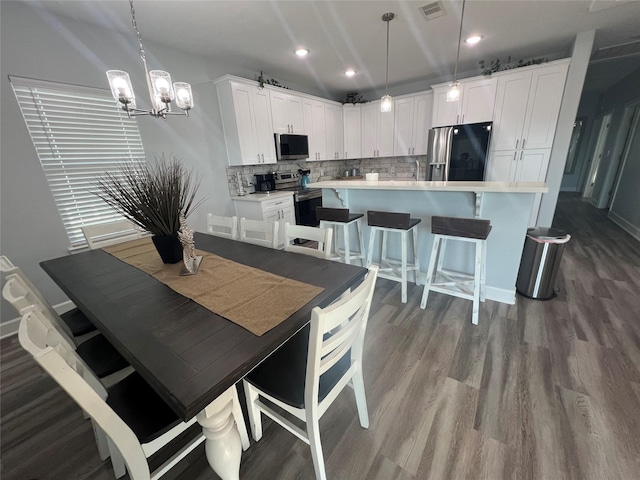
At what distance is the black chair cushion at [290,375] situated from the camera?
3.38 feet

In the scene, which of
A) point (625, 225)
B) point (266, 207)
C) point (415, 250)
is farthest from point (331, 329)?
point (625, 225)

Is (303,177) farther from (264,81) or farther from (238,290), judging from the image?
(238,290)


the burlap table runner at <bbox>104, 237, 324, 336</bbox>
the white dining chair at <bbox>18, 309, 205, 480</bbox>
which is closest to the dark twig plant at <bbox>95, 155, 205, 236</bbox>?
the burlap table runner at <bbox>104, 237, 324, 336</bbox>

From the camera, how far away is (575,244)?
368 cm

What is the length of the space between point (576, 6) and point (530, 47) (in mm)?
1112

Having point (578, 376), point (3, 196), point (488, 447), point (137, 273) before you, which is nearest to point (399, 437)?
point (488, 447)

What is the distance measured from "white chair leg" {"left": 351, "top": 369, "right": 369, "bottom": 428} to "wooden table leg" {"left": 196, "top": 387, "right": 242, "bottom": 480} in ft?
1.90

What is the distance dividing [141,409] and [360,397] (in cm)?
96

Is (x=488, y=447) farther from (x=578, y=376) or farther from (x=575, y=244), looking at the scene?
(x=575, y=244)

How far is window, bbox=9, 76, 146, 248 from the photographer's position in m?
2.26

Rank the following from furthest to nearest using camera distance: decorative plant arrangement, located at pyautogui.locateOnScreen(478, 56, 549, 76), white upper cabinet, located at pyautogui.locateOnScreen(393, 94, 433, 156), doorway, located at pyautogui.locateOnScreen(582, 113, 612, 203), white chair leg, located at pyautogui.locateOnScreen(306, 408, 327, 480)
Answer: doorway, located at pyautogui.locateOnScreen(582, 113, 612, 203) → white upper cabinet, located at pyautogui.locateOnScreen(393, 94, 433, 156) → decorative plant arrangement, located at pyautogui.locateOnScreen(478, 56, 549, 76) → white chair leg, located at pyautogui.locateOnScreen(306, 408, 327, 480)

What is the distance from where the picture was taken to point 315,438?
1003mm

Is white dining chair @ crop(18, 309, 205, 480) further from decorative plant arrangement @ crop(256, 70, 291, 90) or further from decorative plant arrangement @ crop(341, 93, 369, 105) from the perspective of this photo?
decorative plant arrangement @ crop(341, 93, 369, 105)

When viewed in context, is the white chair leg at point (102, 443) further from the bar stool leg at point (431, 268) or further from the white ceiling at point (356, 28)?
the white ceiling at point (356, 28)
